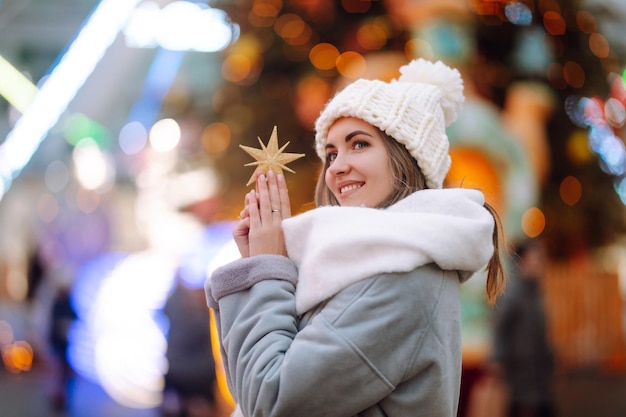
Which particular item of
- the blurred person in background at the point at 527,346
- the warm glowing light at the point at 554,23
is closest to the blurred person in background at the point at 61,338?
the blurred person in background at the point at 527,346

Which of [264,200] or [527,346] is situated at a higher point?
[264,200]

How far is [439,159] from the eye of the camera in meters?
2.18

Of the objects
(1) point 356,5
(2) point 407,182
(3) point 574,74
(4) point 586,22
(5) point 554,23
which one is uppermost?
(2) point 407,182

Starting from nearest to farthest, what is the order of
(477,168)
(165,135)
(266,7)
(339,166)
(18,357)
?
1. (339,166)
2. (477,168)
3. (266,7)
4. (165,135)
5. (18,357)

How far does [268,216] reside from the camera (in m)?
2.03

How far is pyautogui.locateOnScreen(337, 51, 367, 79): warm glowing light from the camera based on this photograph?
24.7 feet

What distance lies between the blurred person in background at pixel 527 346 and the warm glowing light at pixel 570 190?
320cm

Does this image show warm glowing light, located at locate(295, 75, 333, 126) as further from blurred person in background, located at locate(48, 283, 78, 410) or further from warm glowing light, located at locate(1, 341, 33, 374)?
warm glowing light, located at locate(1, 341, 33, 374)

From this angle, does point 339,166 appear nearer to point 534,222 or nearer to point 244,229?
point 244,229

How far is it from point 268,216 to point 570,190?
8032mm

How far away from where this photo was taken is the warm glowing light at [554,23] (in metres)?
8.66

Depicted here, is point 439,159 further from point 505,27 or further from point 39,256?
point 39,256

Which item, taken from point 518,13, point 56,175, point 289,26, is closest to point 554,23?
point 518,13

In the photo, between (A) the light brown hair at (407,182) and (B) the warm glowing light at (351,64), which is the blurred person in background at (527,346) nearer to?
(B) the warm glowing light at (351,64)
